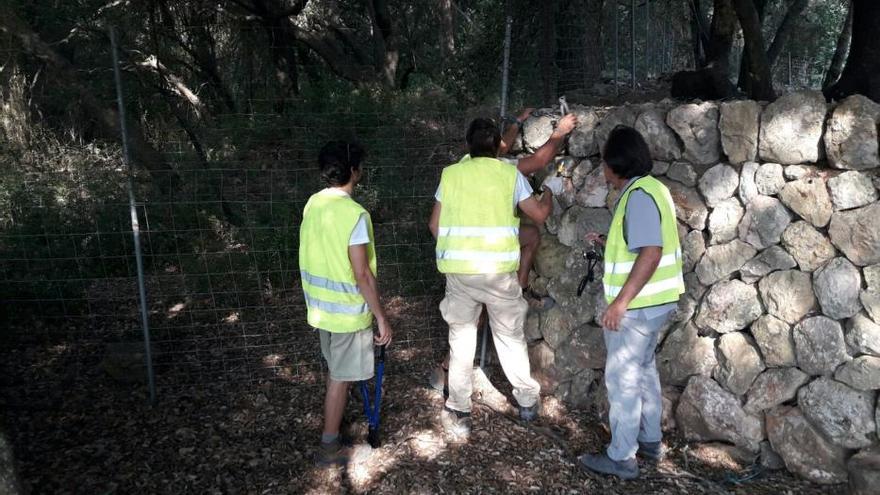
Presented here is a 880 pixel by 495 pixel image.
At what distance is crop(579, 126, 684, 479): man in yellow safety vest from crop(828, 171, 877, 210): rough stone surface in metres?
0.78

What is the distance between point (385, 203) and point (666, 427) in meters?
3.04

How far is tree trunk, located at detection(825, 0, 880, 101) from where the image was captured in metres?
4.16

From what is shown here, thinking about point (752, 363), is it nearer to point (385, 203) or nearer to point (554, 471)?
point (554, 471)

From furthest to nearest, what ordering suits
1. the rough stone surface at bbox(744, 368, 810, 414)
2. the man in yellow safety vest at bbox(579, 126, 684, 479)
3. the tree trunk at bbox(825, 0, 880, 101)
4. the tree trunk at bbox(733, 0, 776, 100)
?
the tree trunk at bbox(733, 0, 776, 100)
the tree trunk at bbox(825, 0, 880, 101)
the rough stone surface at bbox(744, 368, 810, 414)
the man in yellow safety vest at bbox(579, 126, 684, 479)

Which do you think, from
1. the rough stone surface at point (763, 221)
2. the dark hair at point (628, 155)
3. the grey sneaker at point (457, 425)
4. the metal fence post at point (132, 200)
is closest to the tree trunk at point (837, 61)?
the rough stone surface at point (763, 221)

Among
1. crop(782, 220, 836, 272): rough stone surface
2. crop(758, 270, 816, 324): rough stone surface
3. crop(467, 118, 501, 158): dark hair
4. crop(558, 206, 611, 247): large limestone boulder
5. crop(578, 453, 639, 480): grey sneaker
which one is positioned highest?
crop(467, 118, 501, 158): dark hair

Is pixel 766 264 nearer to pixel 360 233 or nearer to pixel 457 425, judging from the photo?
pixel 457 425

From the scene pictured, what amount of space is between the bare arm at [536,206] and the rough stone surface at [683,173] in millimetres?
755

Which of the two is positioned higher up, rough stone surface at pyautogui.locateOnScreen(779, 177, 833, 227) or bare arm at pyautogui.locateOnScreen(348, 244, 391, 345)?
rough stone surface at pyautogui.locateOnScreen(779, 177, 833, 227)

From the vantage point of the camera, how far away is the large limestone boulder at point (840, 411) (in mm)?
3096

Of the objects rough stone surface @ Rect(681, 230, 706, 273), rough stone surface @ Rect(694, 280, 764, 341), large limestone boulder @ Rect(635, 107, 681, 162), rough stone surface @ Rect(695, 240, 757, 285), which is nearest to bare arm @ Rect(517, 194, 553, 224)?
large limestone boulder @ Rect(635, 107, 681, 162)

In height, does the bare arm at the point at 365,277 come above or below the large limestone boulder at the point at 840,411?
above

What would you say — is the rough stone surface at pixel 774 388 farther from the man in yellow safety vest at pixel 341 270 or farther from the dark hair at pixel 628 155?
the man in yellow safety vest at pixel 341 270

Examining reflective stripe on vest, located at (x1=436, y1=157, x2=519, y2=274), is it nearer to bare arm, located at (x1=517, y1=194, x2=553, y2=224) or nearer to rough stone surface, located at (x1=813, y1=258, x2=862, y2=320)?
bare arm, located at (x1=517, y1=194, x2=553, y2=224)
